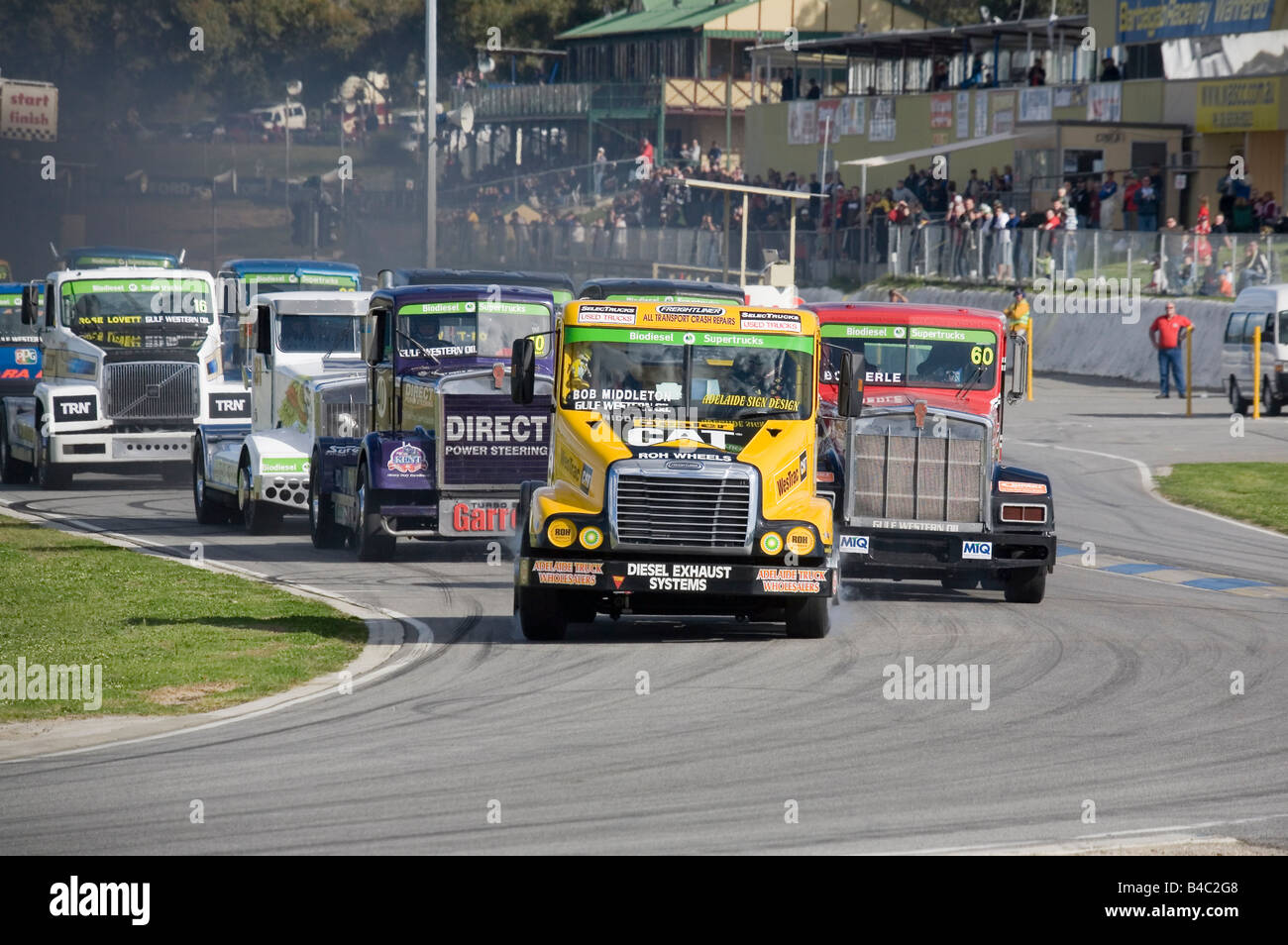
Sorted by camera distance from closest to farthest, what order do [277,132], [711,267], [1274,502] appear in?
[1274,502] → [711,267] → [277,132]

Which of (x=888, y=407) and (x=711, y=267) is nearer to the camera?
(x=888, y=407)

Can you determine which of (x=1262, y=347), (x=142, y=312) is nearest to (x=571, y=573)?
(x=142, y=312)

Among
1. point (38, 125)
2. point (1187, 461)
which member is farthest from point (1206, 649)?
point (38, 125)

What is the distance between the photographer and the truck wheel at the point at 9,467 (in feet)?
91.3

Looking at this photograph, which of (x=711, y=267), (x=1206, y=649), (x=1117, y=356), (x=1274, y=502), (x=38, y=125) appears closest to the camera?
(x=1206, y=649)

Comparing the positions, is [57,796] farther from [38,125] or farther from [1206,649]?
[38,125]

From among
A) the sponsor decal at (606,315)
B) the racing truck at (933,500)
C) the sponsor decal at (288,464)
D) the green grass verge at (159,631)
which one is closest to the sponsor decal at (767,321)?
the sponsor decal at (606,315)

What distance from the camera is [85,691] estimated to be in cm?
1252

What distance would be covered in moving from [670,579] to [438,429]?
5.49m


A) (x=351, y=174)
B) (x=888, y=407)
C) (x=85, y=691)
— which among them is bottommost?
(x=85, y=691)

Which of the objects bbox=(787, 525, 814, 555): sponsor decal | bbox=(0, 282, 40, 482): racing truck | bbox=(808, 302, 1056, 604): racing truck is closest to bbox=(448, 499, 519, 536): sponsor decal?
bbox=(808, 302, 1056, 604): racing truck

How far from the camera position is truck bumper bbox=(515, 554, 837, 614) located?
A: 46.0ft

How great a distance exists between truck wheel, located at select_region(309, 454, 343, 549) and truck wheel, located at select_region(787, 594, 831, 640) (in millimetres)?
7113
